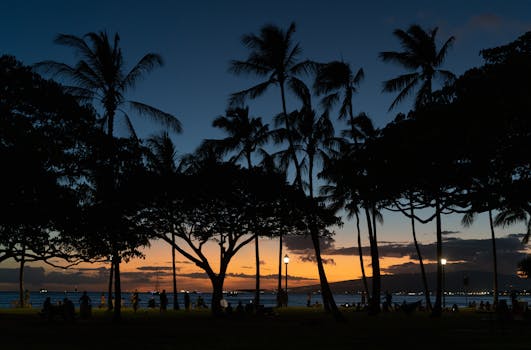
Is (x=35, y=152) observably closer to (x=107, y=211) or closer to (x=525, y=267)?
(x=107, y=211)

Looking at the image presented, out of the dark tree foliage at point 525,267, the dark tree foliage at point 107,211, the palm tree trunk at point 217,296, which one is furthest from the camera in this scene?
the dark tree foliage at point 525,267

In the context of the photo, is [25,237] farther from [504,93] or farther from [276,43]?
[504,93]

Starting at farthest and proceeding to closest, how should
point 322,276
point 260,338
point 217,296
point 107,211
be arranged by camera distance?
point 217,296 → point 322,276 → point 107,211 → point 260,338

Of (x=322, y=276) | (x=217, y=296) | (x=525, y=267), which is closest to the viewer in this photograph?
(x=322, y=276)

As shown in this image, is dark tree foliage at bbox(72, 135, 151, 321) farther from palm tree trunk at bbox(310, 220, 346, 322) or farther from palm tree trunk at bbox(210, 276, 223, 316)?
palm tree trunk at bbox(310, 220, 346, 322)

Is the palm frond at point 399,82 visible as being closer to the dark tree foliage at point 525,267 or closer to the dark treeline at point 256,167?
the dark treeline at point 256,167

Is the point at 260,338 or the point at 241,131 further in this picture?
the point at 241,131

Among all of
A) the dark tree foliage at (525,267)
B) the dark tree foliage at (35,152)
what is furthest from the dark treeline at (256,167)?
the dark tree foliage at (525,267)

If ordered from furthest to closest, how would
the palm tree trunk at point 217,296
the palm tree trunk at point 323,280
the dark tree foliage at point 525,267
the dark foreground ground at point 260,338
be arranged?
the dark tree foliage at point 525,267 < the palm tree trunk at point 217,296 < the palm tree trunk at point 323,280 < the dark foreground ground at point 260,338

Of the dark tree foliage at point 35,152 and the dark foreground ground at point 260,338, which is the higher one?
the dark tree foliage at point 35,152

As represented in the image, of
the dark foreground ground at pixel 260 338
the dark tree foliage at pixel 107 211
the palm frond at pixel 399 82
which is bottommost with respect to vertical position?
the dark foreground ground at pixel 260 338

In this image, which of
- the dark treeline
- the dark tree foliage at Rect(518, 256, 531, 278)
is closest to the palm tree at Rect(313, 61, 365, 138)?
the dark treeline

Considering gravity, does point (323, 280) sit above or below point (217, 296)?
above

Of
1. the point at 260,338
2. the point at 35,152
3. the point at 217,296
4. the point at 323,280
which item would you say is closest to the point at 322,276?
the point at 323,280
